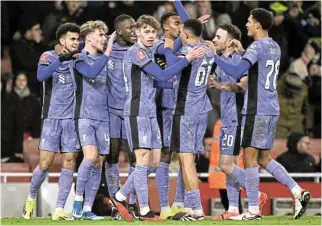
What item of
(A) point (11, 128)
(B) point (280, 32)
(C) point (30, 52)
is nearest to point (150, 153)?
(A) point (11, 128)

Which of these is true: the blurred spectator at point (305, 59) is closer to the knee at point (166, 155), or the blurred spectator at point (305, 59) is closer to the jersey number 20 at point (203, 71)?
the knee at point (166, 155)

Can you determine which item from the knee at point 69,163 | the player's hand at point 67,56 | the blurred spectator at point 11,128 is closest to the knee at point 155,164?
the knee at point 69,163

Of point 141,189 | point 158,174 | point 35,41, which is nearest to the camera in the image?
point 141,189

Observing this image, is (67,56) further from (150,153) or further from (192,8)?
(192,8)

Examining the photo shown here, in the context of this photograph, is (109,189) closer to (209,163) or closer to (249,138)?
(249,138)

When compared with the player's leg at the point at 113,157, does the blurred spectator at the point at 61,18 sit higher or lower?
higher

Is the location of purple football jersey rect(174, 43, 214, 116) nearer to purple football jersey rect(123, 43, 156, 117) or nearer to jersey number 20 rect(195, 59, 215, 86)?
jersey number 20 rect(195, 59, 215, 86)

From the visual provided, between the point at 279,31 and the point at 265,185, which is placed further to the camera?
the point at 279,31

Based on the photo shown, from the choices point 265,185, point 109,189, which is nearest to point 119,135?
point 109,189

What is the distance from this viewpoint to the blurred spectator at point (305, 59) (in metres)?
23.9

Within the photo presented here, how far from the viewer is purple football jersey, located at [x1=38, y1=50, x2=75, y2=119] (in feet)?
59.0

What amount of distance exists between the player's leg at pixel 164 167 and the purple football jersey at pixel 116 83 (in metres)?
0.61

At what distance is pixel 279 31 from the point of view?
2412 centimetres

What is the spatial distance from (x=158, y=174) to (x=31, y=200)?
5.60 ft
